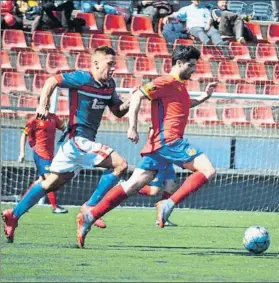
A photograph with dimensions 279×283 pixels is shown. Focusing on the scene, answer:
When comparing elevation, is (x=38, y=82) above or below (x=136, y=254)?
below

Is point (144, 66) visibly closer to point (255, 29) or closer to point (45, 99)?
point (255, 29)

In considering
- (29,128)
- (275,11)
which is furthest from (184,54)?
(275,11)

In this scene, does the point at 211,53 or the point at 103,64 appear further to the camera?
the point at 211,53

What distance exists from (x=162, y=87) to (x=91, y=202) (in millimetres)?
1716

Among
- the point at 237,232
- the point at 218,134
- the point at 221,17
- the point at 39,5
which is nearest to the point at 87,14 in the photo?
the point at 39,5

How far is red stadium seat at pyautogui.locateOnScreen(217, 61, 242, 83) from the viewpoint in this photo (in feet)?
61.8

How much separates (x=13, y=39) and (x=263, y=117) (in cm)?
572

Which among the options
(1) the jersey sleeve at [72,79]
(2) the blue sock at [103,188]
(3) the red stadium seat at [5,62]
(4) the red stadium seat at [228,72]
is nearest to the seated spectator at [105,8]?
(3) the red stadium seat at [5,62]

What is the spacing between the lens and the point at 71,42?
19.5 metres

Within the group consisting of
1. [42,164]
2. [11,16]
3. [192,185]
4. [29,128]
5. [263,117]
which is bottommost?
[263,117]

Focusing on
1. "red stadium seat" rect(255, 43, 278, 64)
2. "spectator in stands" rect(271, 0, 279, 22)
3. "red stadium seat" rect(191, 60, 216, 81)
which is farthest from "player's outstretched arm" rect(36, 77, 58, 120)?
"spectator in stands" rect(271, 0, 279, 22)

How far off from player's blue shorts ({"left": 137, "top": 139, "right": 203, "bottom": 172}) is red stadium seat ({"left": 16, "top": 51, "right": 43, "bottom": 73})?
34.0ft

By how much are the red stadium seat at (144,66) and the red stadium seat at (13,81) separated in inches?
87.3

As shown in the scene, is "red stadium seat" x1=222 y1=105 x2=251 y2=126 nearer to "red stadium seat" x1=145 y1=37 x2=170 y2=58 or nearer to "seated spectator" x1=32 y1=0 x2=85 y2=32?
"red stadium seat" x1=145 y1=37 x2=170 y2=58
